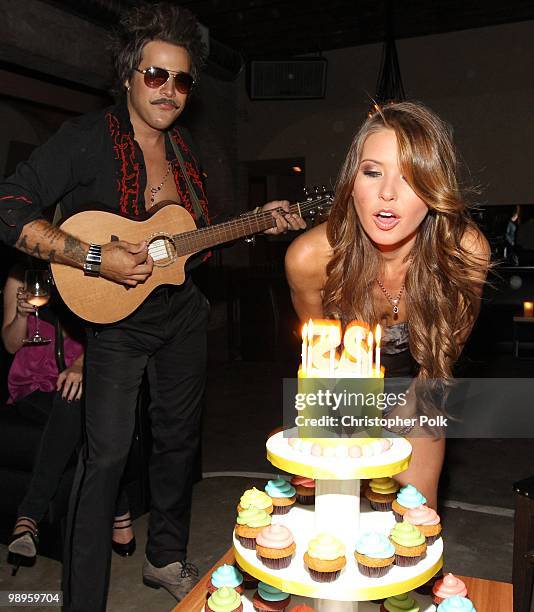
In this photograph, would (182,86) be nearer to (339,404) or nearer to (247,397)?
(339,404)

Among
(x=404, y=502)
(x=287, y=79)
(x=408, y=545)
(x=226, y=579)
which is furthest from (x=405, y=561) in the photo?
(x=287, y=79)

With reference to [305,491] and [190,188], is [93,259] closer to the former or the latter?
[190,188]

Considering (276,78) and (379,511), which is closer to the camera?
(379,511)

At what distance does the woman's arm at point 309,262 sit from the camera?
230 cm

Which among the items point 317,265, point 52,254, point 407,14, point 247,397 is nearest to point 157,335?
point 52,254

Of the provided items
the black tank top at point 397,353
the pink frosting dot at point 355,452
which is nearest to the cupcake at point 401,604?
the pink frosting dot at point 355,452

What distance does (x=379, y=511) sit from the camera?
182 centimetres

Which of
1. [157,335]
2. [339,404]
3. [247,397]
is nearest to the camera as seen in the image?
[339,404]

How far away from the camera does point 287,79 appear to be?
9172 mm

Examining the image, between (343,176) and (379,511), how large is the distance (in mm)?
1074

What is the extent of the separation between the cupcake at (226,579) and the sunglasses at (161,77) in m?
1.80

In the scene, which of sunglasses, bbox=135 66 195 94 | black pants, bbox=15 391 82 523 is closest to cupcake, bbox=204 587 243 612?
black pants, bbox=15 391 82 523

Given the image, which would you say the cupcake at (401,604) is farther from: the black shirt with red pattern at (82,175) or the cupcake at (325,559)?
the black shirt with red pattern at (82,175)

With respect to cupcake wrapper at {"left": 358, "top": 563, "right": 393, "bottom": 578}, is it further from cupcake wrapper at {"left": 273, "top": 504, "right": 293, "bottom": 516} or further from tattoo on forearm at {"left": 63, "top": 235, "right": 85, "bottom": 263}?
tattoo on forearm at {"left": 63, "top": 235, "right": 85, "bottom": 263}
